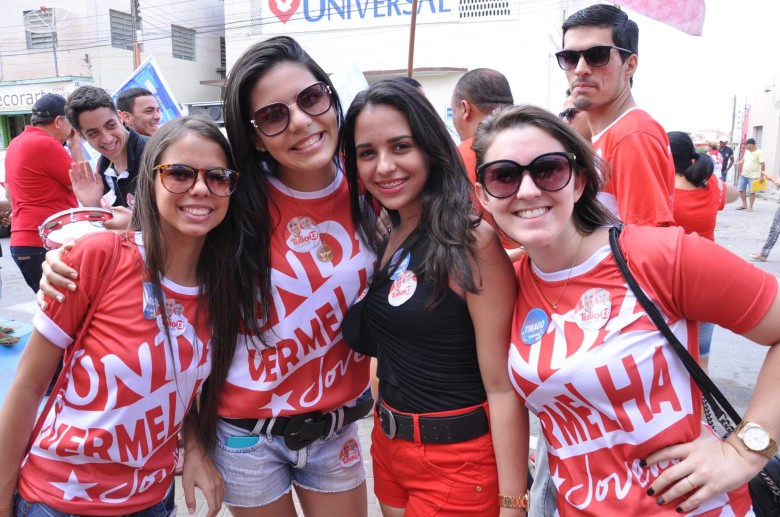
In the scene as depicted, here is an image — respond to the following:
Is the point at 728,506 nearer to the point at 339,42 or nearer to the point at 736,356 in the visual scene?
the point at 736,356

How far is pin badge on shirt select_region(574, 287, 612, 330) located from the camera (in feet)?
5.02

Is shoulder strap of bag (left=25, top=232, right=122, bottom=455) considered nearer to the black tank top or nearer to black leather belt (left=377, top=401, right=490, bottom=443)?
the black tank top

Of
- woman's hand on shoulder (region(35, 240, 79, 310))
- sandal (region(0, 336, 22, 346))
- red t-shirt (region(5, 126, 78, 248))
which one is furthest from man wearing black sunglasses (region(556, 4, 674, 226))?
sandal (region(0, 336, 22, 346))

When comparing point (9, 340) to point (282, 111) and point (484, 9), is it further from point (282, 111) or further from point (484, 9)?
point (484, 9)

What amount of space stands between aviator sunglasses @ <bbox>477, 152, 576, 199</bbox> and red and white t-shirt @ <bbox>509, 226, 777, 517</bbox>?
0.24 metres

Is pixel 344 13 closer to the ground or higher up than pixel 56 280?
higher up

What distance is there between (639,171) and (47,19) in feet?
83.6

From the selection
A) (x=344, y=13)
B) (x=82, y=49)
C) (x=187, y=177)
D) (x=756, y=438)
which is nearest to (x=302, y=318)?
(x=187, y=177)

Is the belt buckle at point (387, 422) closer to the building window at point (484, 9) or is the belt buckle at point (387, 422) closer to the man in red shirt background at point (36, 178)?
the man in red shirt background at point (36, 178)

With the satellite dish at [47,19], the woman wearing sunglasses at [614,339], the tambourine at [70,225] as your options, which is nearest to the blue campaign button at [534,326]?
the woman wearing sunglasses at [614,339]

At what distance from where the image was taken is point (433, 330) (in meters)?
1.80

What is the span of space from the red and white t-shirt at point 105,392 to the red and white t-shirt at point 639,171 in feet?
6.00

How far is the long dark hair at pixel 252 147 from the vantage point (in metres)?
1.98

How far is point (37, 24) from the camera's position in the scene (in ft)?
71.5
